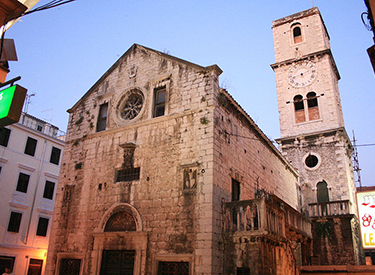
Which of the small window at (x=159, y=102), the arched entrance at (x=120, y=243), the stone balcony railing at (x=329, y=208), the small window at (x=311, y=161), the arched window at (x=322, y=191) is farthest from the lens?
the small window at (x=311, y=161)

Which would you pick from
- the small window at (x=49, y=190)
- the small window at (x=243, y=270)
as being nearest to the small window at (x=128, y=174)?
the small window at (x=243, y=270)

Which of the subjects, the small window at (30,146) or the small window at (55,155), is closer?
the small window at (30,146)

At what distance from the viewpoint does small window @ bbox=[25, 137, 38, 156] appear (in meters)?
24.5

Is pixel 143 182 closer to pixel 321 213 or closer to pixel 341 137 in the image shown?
pixel 321 213

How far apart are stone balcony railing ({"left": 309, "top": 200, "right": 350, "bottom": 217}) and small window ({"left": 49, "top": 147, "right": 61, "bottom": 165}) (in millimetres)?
19347

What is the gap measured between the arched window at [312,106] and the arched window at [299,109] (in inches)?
20.8

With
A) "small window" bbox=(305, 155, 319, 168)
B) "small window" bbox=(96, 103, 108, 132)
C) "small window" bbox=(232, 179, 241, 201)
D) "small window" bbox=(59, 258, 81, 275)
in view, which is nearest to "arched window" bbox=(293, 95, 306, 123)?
"small window" bbox=(305, 155, 319, 168)

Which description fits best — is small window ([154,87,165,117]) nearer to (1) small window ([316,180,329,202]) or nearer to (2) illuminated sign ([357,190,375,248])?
(2) illuminated sign ([357,190,375,248])

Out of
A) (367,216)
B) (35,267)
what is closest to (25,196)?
(35,267)

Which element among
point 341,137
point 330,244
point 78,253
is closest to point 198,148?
point 78,253

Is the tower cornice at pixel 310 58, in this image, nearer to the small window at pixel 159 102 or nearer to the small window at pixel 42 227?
the small window at pixel 159 102

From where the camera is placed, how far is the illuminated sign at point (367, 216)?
12.8m

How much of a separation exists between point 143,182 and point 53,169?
15912mm

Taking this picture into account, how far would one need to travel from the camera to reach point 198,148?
40.0ft
